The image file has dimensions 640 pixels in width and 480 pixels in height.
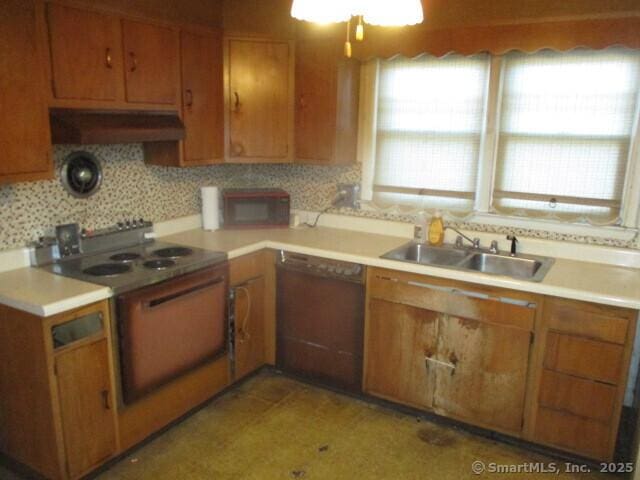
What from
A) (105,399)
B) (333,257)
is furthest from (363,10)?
(105,399)

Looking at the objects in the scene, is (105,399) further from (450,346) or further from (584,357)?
(584,357)

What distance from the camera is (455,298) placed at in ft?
8.71

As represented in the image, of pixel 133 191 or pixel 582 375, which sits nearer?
pixel 582 375

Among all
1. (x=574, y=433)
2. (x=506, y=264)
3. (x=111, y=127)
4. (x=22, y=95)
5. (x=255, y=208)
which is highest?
(x=22, y=95)

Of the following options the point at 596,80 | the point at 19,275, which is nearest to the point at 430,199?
the point at 596,80

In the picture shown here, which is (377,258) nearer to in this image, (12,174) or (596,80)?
(596,80)

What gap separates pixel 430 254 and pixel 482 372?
795mm

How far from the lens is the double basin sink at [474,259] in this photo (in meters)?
2.88

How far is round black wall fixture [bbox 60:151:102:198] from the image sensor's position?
2.73 metres

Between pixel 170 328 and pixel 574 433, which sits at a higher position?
pixel 170 328

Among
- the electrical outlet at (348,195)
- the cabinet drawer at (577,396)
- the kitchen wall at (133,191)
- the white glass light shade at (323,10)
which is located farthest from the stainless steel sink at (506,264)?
the white glass light shade at (323,10)

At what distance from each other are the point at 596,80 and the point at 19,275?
9.93ft

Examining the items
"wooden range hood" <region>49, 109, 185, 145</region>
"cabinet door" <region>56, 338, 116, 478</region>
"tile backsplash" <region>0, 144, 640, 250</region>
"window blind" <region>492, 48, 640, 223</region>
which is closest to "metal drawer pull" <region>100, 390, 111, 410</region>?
"cabinet door" <region>56, 338, 116, 478</region>

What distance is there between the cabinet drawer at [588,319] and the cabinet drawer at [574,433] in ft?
1.40
